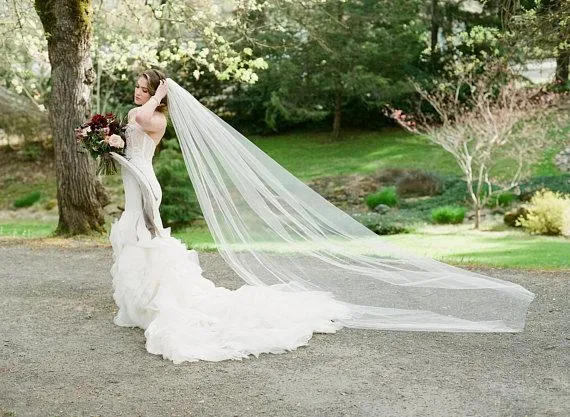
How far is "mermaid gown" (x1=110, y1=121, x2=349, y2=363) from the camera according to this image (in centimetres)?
592

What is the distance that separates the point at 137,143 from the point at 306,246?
5.94 ft

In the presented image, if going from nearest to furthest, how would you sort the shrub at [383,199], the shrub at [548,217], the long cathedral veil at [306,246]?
the long cathedral veil at [306,246]
the shrub at [548,217]
the shrub at [383,199]

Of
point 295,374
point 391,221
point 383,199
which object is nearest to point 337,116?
point 383,199

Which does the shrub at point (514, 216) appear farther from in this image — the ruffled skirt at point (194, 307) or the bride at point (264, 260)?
the ruffled skirt at point (194, 307)

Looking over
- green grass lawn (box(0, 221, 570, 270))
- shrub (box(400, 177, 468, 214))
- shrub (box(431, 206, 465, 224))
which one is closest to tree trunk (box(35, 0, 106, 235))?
green grass lawn (box(0, 221, 570, 270))

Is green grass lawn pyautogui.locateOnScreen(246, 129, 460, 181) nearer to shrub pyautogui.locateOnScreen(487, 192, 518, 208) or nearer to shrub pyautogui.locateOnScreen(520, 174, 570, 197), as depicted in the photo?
shrub pyautogui.locateOnScreen(520, 174, 570, 197)

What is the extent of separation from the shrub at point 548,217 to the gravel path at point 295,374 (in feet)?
30.4

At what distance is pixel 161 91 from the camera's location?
6723 millimetres

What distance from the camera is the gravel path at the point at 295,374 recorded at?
4.71m

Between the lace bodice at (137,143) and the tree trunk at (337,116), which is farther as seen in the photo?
the tree trunk at (337,116)

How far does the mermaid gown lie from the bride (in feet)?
0.04

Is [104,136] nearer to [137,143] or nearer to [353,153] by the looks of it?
[137,143]

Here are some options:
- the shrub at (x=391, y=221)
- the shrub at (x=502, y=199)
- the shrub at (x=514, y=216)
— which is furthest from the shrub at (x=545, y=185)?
the shrub at (x=391, y=221)

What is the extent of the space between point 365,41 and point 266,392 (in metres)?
20.8
